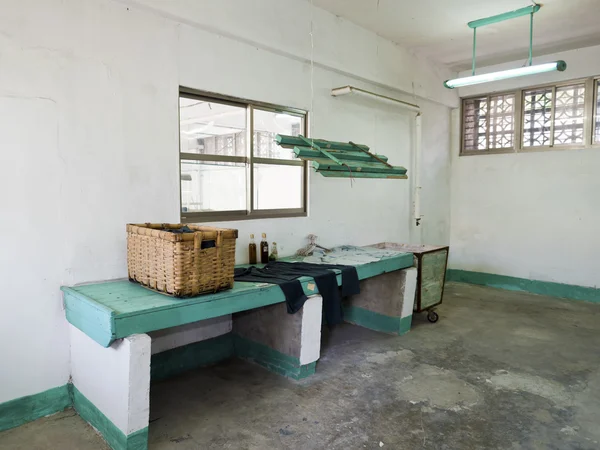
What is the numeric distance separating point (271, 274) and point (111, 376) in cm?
153

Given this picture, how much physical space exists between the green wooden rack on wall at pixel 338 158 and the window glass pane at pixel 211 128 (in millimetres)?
704

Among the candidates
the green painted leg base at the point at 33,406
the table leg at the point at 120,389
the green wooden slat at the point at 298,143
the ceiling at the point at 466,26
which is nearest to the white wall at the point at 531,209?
the ceiling at the point at 466,26

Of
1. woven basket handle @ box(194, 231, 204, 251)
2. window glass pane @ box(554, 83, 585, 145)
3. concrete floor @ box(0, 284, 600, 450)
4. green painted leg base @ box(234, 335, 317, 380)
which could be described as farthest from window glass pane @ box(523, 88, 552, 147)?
woven basket handle @ box(194, 231, 204, 251)

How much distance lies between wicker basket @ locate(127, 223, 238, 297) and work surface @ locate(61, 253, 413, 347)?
0.08 m

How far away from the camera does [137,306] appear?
2.71 meters

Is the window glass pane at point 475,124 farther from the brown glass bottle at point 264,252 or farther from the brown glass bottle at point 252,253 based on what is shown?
A: the brown glass bottle at point 252,253

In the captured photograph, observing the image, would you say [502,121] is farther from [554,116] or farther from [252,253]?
[252,253]

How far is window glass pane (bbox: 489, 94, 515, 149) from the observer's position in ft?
23.2

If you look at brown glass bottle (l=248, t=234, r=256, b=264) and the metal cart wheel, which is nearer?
brown glass bottle (l=248, t=234, r=256, b=264)

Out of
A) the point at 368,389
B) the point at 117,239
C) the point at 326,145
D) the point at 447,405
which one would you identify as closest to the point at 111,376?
the point at 117,239

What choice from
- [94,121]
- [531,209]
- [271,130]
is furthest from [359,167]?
[531,209]

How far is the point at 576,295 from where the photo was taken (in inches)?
257

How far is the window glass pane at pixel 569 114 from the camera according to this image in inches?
252

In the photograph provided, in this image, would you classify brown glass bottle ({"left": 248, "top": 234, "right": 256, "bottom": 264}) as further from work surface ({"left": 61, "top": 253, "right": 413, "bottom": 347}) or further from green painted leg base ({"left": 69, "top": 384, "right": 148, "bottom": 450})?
green painted leg base ({"left": 69, "top": 384, "right": 148, "bottom": 450})
